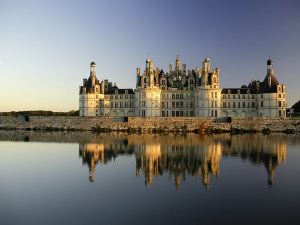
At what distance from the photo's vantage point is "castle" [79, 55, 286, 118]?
73.7 metres

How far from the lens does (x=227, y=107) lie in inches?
3024

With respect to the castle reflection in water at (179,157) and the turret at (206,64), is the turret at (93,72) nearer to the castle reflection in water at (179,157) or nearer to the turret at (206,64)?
the turret at (206,64)

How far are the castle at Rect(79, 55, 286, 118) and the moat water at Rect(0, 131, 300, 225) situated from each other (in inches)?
1574

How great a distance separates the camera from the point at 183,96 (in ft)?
255

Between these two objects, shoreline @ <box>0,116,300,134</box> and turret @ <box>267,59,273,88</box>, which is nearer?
shoreline @ <box>0,116,300,134</box>

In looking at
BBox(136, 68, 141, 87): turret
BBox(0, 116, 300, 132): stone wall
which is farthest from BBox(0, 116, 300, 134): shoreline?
BBox(136, 68, 141, 87): turret

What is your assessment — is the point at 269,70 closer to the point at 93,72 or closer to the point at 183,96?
the point at 183,96

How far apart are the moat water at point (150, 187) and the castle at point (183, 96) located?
39971 millimetres

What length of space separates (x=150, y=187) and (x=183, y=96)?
5834 centimetres

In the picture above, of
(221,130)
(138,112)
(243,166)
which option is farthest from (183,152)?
(138,112)

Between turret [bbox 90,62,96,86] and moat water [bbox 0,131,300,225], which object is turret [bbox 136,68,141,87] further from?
moat water [bbox 0,131,300,225]

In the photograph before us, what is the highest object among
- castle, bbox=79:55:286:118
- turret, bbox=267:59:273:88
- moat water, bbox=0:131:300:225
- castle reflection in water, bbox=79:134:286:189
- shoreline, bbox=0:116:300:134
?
turret, bbox=267:59:273:88

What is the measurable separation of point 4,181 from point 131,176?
7.61m

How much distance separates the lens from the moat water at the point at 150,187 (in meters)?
15.1
